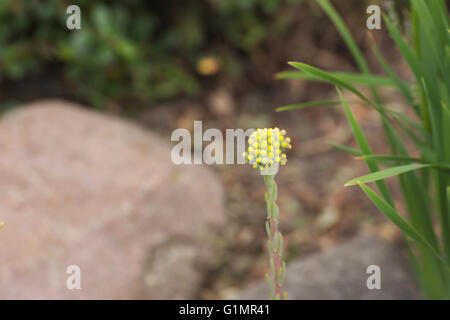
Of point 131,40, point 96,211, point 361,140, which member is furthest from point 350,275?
point 131,40

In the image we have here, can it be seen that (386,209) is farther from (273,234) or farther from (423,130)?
(423,130)

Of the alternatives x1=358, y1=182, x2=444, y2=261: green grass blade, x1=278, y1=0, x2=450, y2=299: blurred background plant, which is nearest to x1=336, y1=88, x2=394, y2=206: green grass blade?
x1=278, y1=0, x2=450, y2=299: blurred background plant

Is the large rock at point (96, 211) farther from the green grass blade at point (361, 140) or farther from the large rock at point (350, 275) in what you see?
the green grass blade at point (361, 140)

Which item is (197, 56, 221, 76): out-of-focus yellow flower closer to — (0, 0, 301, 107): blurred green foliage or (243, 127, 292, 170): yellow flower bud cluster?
(0, 0, 301, 107): blurred green foliage

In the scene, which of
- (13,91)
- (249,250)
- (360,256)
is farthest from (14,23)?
(360,256)

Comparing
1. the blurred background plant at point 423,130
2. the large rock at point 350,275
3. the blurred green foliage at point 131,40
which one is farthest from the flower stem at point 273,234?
the blurred green foliage at point 131,40
